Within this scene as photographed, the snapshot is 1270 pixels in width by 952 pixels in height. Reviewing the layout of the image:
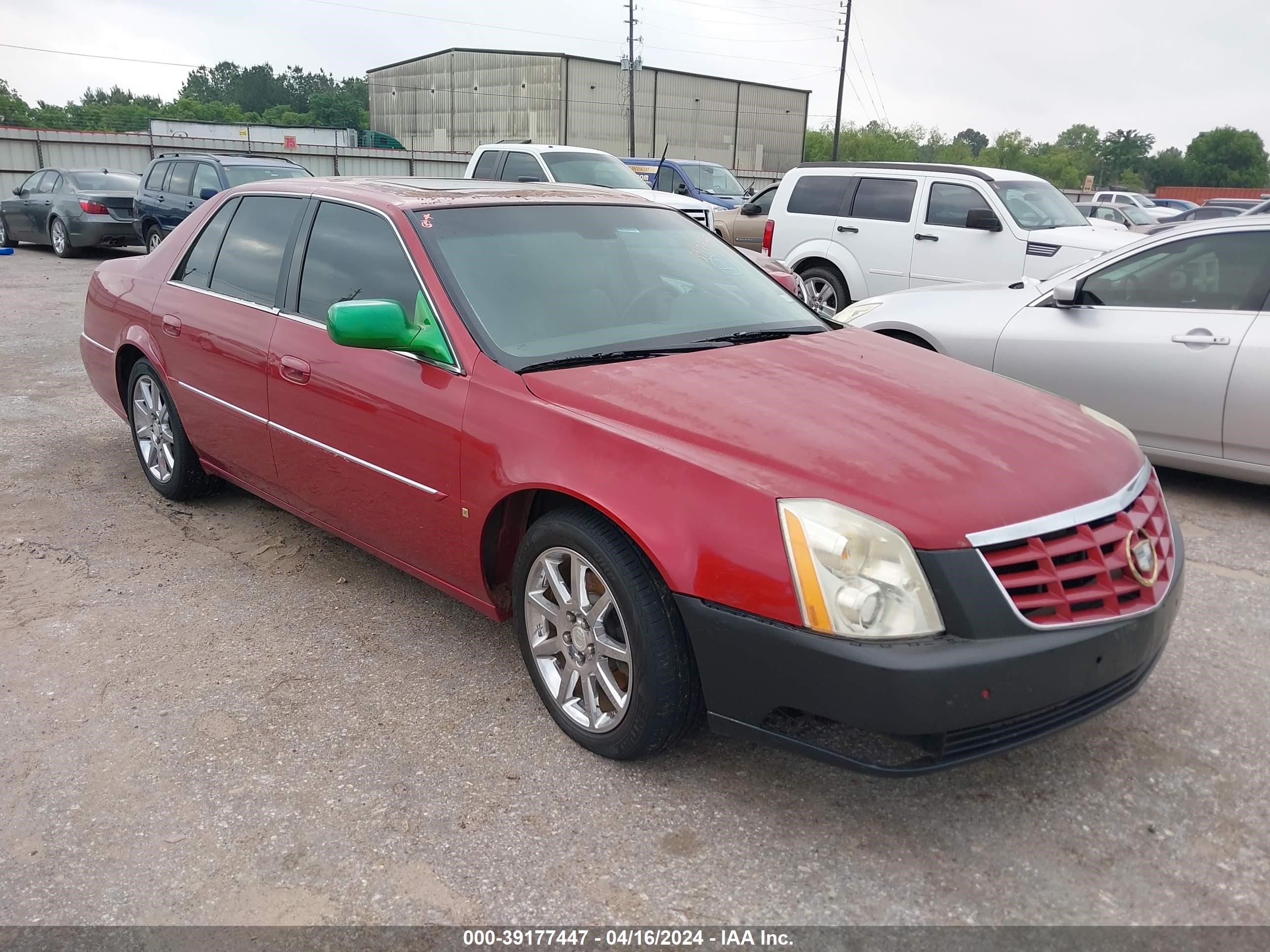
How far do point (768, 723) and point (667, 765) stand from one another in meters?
0.52

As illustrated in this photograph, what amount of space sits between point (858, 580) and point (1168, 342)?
372cm

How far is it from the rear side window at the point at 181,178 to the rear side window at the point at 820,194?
9.28 m

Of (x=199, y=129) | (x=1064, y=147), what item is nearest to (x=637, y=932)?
(x=199, y=129)

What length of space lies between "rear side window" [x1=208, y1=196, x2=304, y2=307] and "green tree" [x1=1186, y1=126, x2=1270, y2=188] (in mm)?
119851

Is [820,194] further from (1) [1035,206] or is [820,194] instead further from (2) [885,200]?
(1) [1035,206]

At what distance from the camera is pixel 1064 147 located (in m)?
130

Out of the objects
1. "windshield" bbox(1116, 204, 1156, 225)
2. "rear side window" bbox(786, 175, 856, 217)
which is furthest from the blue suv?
"windshield" bbox(1116, 204, 1156, 225)

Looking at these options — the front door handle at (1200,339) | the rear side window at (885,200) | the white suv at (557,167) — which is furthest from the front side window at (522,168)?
the front door handle at (1200,339)

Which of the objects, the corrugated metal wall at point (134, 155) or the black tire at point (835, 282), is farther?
the corrugated metal wall at point (134, 155)

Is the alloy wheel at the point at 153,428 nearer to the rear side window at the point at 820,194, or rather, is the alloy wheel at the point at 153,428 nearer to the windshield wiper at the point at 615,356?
the windshield wiper at the point at 615,356

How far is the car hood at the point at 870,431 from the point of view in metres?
2.41

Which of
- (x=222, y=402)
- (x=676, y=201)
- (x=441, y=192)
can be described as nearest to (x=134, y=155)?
(x=676, y=201)

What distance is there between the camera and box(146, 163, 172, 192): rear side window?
49.7 feet

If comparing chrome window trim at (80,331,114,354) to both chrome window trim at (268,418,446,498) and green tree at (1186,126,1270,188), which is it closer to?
chrome window trim at (268,418,446,498)
